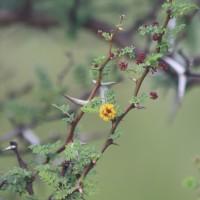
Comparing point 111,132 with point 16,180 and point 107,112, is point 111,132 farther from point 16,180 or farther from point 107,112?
point 16,180

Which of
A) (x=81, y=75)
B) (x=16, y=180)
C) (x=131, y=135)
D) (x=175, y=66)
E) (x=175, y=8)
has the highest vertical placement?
(x=131, y=135)

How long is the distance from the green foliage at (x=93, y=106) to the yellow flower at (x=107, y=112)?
0.02m

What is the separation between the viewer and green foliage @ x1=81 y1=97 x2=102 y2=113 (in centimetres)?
118

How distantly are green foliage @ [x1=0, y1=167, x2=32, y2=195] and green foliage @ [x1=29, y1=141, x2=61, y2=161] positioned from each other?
1.7 inches

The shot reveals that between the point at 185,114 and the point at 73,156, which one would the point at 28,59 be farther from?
the point at 73,156

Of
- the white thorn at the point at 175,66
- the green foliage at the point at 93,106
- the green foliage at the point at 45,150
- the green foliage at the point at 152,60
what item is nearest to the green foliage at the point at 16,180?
the green foliage at the point at 45,150

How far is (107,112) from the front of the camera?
45.7 inches

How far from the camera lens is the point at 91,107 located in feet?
3.94

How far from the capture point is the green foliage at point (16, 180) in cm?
124

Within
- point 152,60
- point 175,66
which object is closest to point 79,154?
point 152,60

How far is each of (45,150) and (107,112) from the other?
0.16 meters

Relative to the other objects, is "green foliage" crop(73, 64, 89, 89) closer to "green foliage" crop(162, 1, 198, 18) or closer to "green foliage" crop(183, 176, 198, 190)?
"green foliage" crop(183, 176, 198, 190)

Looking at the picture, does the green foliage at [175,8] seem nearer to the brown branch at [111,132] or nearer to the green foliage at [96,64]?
the brown branch at [111,132]

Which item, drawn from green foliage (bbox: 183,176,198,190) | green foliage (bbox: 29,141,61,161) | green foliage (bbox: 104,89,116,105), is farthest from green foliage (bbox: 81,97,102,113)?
green foliage (bbox: 183,176,198,190)
